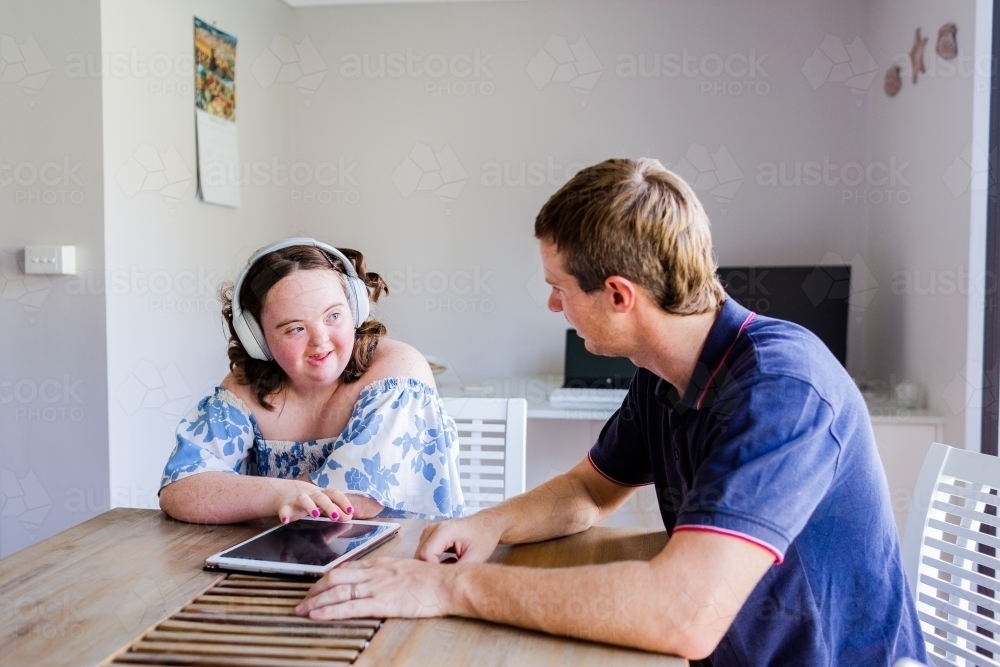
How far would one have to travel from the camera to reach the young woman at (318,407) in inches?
57.6

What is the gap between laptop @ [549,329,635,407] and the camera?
2.86 meters

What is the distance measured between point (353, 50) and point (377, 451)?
2.44 metres

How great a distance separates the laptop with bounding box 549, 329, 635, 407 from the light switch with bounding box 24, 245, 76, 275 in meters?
1.50

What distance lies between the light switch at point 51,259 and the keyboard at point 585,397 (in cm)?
150

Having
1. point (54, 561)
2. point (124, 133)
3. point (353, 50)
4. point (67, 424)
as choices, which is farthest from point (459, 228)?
point (54, 561)

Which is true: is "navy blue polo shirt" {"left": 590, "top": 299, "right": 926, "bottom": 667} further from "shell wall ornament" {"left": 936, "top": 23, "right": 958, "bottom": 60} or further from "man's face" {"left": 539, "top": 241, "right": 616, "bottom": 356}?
"shell wall ornament" {"left": 936, "top": 23, "right": 958, "bottom": 60}

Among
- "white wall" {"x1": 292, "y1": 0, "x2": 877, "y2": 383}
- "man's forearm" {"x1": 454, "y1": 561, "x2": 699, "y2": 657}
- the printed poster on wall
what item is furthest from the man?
"white wall" {"x1": 292, "y1": 0, "x2": 877, "y2": 383}

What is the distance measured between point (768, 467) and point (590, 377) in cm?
211

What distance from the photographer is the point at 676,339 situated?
1.13m

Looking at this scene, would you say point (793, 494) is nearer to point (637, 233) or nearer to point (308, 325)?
point (637, 233)

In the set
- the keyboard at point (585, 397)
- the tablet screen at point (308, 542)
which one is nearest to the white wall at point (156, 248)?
the keyboard at point (585, 397)

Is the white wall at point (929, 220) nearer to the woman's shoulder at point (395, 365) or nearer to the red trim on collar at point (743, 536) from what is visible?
the woman's shoulder at point (395, 365)

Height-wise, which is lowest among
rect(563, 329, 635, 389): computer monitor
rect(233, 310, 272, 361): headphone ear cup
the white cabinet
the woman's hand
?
the white cabinet

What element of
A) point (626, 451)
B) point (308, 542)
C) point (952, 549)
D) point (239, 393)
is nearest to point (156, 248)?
point (239, 393)
